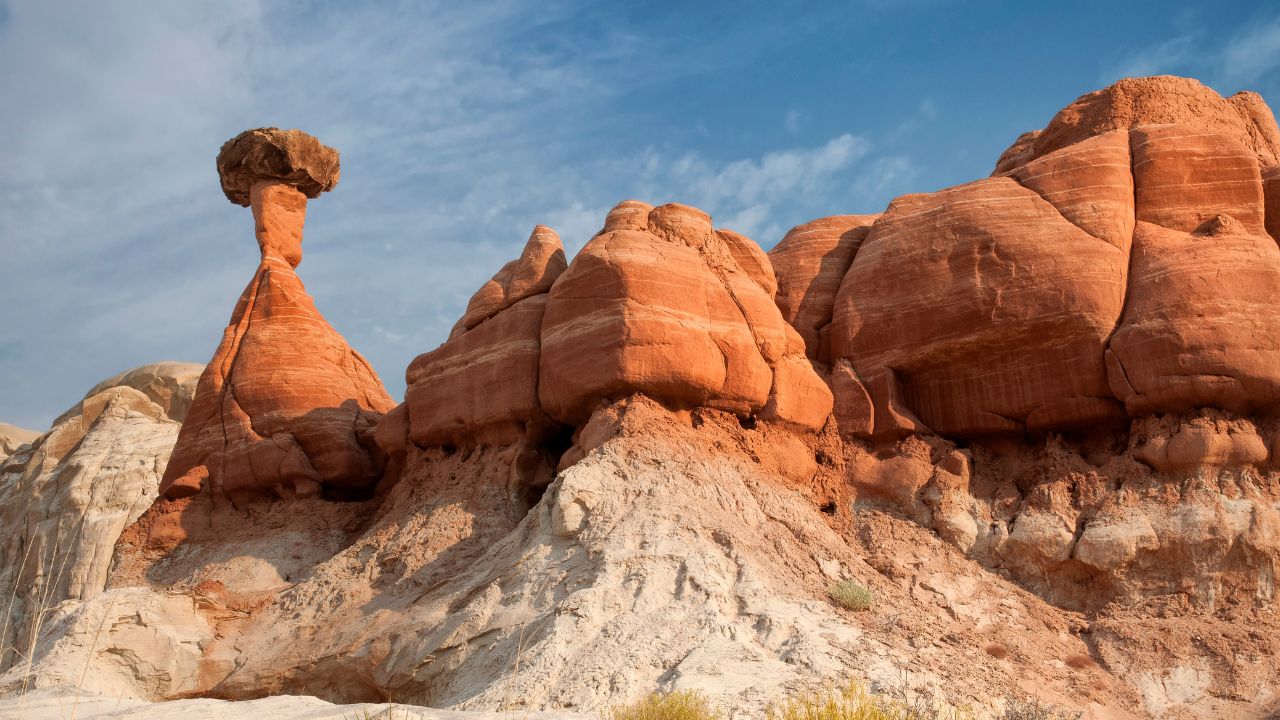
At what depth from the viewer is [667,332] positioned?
53.1ft

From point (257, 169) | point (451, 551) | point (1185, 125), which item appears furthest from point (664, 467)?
point (257, 169)

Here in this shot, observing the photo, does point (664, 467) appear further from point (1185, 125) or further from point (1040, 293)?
point (1185, 125)

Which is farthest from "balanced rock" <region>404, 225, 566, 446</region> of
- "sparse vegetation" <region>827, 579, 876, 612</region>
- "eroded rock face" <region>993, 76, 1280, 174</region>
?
"eroded rock face" <region>993, 76, 1280, 174</region>

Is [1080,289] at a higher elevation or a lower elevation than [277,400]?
higher

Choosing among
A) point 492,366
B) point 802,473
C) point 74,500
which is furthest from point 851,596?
point 74,500

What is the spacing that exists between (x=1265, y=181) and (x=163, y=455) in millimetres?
21982

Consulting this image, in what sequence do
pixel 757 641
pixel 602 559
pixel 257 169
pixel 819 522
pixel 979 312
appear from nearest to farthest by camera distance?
pixel 757 641 < pixel 602 559 < pixel 819 522 < pixel 979 312 < pixel 257 169

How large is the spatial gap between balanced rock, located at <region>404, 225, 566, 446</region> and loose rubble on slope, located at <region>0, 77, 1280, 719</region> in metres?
0.06

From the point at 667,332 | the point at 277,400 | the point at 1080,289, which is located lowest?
the point at 667,332

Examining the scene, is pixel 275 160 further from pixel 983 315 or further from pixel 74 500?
pixel 983 315

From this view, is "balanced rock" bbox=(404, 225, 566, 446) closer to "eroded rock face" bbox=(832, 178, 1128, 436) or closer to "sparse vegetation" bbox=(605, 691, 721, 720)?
"eroded rock face" bbox=(832, 178, 1128, 436)

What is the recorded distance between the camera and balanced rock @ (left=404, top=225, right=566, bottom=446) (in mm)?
17484

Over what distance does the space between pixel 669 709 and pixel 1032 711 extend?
3.90 m

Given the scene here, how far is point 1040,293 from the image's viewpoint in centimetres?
1677
